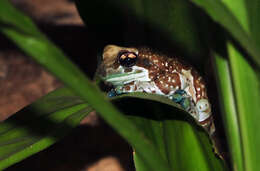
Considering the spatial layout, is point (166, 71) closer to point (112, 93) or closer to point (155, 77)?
point (155, 77)

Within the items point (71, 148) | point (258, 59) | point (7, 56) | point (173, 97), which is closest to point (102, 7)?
point (173, 97)

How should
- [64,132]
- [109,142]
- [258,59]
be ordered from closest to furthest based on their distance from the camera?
[258,59] < [64,132] < [109,142]

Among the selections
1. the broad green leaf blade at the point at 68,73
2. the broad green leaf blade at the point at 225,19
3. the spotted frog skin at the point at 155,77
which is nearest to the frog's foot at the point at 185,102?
the spotted frog skin at the point at 155,77

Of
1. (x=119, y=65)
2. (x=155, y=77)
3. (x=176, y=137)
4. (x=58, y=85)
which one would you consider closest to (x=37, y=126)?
(x=176, y=137)

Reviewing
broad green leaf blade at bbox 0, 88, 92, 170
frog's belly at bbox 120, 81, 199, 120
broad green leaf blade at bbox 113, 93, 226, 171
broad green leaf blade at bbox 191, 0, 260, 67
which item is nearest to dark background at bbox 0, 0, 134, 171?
frog's belly at bbox 120, 81, 199, 120

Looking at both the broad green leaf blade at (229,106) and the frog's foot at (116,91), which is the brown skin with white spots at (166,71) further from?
the broad green leaf blade at (229,106)

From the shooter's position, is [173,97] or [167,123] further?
[173,97]

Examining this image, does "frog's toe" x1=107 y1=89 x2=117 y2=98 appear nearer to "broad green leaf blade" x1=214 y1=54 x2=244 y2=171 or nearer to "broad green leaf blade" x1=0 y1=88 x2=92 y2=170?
"broad green leaf blade" x1=0 y1=88 x2=92 y2=170

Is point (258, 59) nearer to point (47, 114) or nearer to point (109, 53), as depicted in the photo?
point (47, 114)
